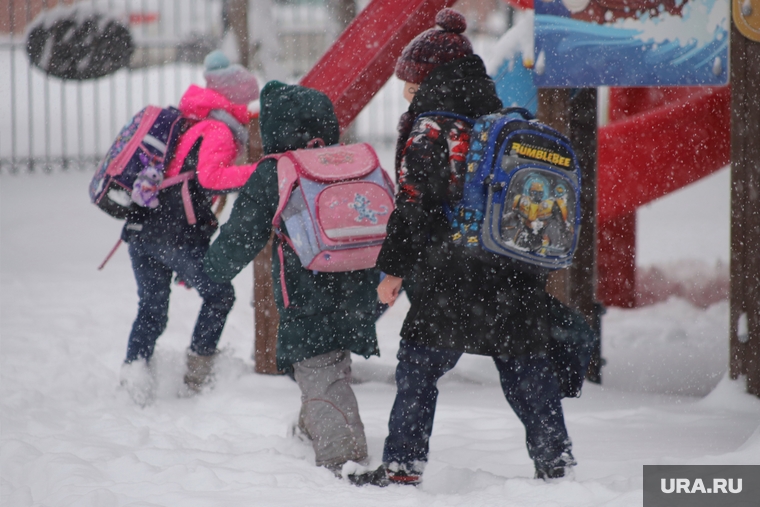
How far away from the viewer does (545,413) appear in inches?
108

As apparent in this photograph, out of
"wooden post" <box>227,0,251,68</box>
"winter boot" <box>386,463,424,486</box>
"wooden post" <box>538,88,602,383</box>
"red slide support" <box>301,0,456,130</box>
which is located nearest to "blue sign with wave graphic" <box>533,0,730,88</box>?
"wooden post" <box>538,88,602,383</box>

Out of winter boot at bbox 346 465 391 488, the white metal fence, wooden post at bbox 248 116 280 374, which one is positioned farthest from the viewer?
the white metal fence

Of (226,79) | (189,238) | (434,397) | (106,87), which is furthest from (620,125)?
(106,87)

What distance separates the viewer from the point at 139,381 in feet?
13.3

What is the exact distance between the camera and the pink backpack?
9.48ft

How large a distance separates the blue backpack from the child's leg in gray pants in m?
0.80

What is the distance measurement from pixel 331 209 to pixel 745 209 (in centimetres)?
193

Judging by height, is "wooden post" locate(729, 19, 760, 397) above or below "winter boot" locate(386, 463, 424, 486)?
above

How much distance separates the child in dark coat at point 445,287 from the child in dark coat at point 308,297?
34 centimetres

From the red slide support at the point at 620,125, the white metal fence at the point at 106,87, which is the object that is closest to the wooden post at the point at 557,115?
the red slide support at the point at 620,125

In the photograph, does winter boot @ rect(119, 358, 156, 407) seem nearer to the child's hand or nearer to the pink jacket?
the pink jacket

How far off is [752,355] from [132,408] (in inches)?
110

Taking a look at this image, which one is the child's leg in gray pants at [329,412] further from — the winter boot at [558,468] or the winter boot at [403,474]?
the winter boot at [558,468]

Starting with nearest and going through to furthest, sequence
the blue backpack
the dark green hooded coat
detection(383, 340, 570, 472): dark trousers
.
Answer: the blue backpack → detection(383, 340, 570, 472): dark trousers → the dark green hooded coat
